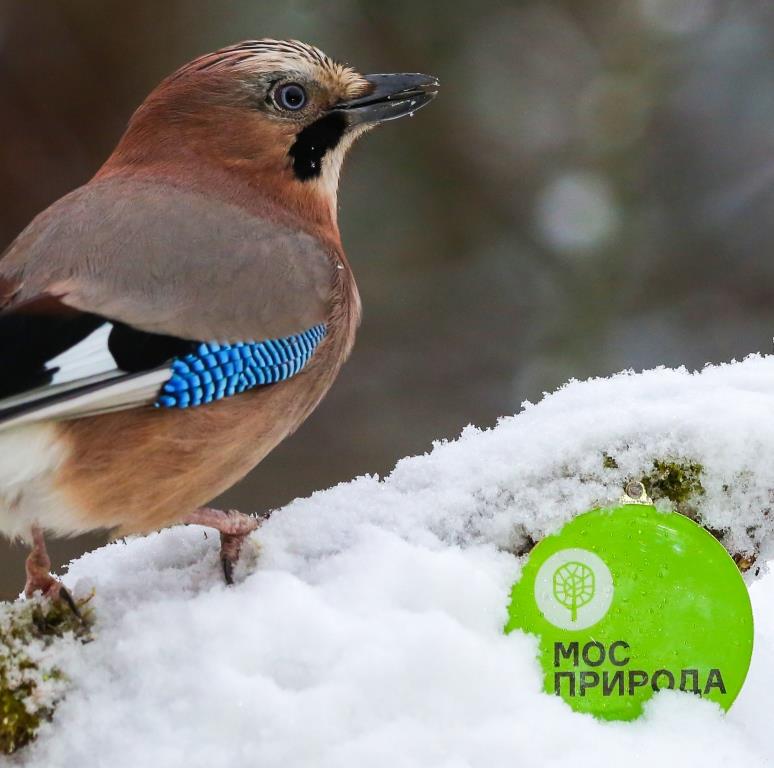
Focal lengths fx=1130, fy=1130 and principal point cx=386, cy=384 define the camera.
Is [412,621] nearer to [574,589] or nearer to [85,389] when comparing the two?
[574,589]

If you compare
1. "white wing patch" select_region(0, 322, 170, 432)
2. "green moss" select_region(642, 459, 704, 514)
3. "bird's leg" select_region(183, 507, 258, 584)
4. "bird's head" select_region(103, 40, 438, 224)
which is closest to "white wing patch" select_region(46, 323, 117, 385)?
"white wing patch" select_region(0, 322, 170, 432)

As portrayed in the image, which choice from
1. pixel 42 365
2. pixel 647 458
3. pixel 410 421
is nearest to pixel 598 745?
pixel 647 458

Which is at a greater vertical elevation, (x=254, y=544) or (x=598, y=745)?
(x=254, y=544)

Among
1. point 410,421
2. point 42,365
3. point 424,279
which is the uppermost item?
point 42,365

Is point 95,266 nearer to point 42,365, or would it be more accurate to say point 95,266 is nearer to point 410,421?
point 42,365

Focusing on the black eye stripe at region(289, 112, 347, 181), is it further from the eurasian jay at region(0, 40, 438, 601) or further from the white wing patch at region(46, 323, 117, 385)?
the white wing patch at region(46, 323, 117, 385)

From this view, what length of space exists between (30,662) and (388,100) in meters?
1.12

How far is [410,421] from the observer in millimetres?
3453

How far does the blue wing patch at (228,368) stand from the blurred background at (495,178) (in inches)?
69.4

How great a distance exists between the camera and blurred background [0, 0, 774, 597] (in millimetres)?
3357

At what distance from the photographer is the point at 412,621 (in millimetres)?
1210

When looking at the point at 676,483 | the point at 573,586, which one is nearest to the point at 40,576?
the point at 573,586

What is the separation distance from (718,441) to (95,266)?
0.83m

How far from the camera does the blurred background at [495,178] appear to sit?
11.0 ft
